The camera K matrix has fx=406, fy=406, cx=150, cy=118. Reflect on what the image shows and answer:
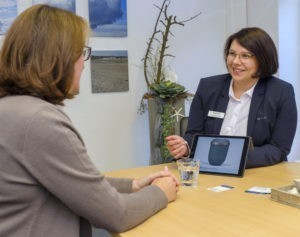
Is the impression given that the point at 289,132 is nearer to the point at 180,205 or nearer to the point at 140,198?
the point at 180,205

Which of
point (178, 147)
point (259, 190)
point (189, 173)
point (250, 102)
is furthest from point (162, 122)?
point (259, 190)

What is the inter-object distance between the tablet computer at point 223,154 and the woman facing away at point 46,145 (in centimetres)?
67

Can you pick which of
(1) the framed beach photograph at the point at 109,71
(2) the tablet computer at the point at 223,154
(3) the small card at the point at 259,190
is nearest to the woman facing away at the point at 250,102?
(2) the tablet computer at the point at 223,154

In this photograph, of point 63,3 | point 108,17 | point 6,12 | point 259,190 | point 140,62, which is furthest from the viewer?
point 140,62

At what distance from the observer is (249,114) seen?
6.81 feet

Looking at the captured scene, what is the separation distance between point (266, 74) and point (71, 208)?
1.49 meters

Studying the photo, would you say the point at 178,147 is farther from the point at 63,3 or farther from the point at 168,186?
the point at 63,3

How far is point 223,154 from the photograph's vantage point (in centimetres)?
173

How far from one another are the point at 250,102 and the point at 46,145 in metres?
1.41

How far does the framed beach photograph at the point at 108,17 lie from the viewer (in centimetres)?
324

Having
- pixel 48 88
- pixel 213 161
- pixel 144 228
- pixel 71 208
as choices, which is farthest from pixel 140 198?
pixel 213 161

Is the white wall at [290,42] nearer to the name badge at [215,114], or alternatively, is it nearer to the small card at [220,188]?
the name badge at [215,114]

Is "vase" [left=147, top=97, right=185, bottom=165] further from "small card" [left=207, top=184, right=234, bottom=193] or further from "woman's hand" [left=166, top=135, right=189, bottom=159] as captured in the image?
"small card" [left=207, top=184, right=234, bottom=193]

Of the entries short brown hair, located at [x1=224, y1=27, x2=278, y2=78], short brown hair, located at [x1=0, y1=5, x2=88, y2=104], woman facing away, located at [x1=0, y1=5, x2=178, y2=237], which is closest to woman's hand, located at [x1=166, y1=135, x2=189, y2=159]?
short brown hair, located at [x1=224, y1=27, x2=278, y2=78]
